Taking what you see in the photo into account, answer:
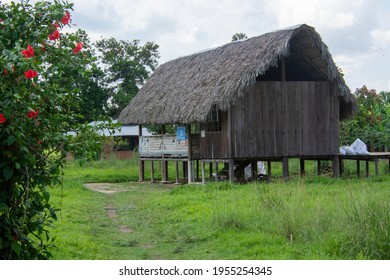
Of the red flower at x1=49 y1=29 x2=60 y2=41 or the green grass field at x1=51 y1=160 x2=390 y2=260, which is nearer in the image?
the red flower at x1=49 y1=29 x2=60 y2=41

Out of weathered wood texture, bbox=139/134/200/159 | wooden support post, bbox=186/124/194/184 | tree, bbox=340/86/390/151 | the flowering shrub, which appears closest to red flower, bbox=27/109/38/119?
the flowering shrub

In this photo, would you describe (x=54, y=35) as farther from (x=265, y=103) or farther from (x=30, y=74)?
(x=265, y=103)

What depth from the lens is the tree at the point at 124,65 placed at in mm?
32938

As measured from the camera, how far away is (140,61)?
3531 cm

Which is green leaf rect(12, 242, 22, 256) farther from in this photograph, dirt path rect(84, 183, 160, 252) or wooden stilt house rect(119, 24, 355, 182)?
wooden stilt house rect(119, 24, 355, 182)

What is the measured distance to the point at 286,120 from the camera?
18125 millimetres

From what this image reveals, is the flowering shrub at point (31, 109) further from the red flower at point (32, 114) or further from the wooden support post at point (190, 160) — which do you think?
the wooden support post at point (190, 160)

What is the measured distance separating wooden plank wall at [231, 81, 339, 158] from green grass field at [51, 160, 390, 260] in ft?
13.1

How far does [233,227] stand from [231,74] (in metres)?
8.78

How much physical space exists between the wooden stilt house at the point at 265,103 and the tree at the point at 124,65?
13302mm

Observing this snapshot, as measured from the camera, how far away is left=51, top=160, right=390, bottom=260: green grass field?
713 cm

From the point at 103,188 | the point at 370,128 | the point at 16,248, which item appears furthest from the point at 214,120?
the point at 16,248

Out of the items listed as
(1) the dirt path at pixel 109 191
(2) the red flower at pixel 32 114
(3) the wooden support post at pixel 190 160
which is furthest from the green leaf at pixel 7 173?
(3) the wooden support post at pixel 190 160

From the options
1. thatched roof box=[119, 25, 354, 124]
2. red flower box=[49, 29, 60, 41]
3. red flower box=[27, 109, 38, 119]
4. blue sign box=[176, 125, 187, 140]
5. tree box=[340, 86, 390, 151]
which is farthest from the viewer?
tree box=[340, 86, 390, 151]
